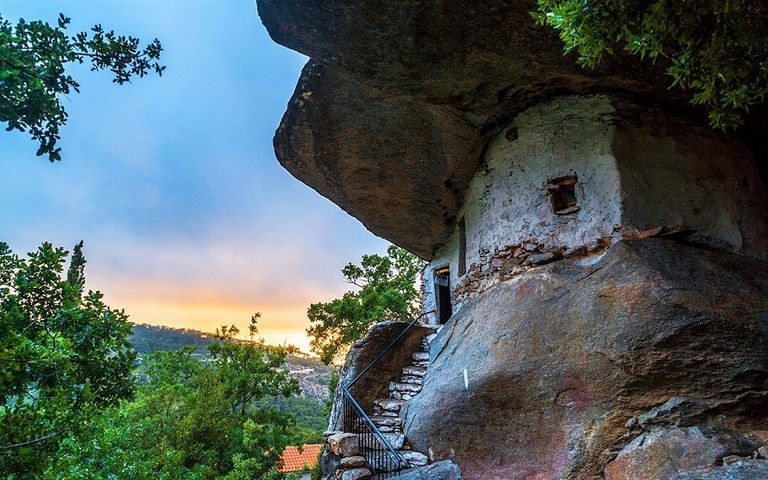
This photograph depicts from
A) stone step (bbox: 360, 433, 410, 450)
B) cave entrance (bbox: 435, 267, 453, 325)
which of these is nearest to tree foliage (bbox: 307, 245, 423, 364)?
cave entrance (bbox: 435, 267, 453, 325)

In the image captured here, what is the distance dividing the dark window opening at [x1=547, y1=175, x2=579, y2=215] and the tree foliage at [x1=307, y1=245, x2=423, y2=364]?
1192 cm

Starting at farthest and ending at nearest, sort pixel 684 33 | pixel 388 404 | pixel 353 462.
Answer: pixel 388 404
pixel 353 462
pixel 684 33

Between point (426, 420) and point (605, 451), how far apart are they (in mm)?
2179

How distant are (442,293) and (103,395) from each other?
877 cm

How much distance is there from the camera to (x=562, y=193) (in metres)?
6.81

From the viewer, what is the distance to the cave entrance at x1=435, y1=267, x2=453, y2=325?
11603 mm

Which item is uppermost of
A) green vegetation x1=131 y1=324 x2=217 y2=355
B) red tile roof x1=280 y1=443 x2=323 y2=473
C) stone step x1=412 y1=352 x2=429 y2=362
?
green vegetation x1=131 y1=324 x2=217 y2=355

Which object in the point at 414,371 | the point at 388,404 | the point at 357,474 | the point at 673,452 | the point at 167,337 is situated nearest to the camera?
the point at 673,452

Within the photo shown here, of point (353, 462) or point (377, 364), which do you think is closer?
point (353, 462)

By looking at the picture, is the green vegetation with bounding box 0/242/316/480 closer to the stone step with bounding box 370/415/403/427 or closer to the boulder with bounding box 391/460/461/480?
the boulder with bounding box 391/460/461/480

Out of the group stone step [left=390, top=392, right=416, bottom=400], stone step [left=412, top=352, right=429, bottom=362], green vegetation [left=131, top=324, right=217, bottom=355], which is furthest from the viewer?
green vegetation [left=131, top=324, right=217, bottom=355]

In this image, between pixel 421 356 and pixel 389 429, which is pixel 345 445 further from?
pixel 421 356

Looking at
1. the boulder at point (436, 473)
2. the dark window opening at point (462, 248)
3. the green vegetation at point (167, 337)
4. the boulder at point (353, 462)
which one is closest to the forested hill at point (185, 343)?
the green vegetation at point (167, 337)

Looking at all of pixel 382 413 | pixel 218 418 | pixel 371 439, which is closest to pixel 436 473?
pixel 371 439
